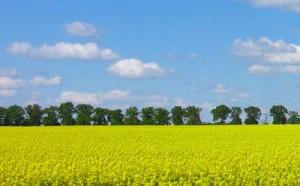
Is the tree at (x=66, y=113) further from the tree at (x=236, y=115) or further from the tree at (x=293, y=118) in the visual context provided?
the tree at (x=293, y=118)

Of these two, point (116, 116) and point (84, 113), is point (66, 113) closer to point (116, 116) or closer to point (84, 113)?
point (84, 113)

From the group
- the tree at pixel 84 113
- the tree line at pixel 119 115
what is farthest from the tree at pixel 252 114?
the tree at pixel 84 113

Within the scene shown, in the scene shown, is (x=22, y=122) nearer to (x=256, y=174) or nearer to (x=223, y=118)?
(x=223, y=118)

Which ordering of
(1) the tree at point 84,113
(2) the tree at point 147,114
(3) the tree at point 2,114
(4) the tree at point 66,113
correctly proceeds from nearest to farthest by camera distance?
(1) the tree at point 84,113
(4) the tree at point 66,113
(2) the tree at point 147,114
(3) the tree at point 2,114

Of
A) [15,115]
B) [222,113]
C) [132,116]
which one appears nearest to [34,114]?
[15,115]

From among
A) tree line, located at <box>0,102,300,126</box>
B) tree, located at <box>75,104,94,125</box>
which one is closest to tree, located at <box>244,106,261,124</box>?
tree line, located at <box>0,102,300,126</box>

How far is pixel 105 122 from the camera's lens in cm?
7469

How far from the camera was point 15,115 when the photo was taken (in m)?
78.1

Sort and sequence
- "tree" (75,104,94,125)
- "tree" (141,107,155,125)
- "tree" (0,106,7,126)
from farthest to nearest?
"tree" (0,106,7,126)
"tree" (141,107,155,125)
"tree" (75,104,94,125)

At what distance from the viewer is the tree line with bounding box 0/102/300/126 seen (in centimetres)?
7500

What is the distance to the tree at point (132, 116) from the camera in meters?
74.9

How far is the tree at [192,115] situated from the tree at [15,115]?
2237 cm

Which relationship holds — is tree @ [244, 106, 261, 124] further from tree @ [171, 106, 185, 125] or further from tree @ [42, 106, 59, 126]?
tree @ [42, 106, 59, 126]

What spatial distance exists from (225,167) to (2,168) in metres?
5.75
